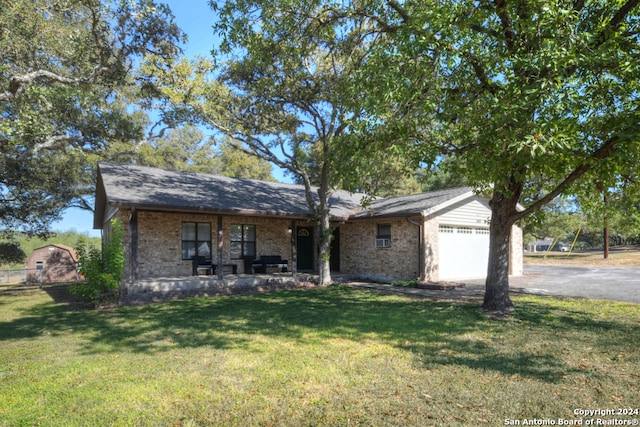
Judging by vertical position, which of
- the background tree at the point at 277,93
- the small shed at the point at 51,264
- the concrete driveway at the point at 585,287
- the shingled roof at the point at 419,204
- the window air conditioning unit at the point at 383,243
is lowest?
the concrete driveway at the point at 585,287

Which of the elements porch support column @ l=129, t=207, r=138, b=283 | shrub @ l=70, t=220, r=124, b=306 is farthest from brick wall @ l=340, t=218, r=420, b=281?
shrub @ l=70, t=220, r=124, b=306

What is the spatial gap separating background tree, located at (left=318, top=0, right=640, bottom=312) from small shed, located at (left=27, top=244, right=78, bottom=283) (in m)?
19.2

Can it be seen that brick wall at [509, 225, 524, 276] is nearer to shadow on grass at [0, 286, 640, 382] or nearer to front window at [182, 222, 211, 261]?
shadow on grass at [0, 286, 640, 382]

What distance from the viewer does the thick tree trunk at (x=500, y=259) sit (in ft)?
28.1

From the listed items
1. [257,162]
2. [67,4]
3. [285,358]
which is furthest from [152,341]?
[257,162]

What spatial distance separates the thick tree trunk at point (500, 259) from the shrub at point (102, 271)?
364 inches

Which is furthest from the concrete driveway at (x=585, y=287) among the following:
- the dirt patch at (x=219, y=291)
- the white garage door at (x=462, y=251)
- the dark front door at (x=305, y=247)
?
the dark front door at (x=305, y=247)

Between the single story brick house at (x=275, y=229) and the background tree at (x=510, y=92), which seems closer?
the background tree at (x=510, y=92)

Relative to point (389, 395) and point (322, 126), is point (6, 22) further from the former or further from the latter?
point (389, 395)

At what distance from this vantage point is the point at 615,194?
9.02 metres

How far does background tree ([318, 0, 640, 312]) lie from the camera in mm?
5891

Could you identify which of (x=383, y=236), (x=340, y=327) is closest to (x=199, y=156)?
(x=383, y=236)

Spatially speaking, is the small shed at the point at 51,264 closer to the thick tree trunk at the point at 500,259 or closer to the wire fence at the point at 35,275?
the wire fence at the point at 35,275

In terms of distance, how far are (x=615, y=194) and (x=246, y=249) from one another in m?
12.2
